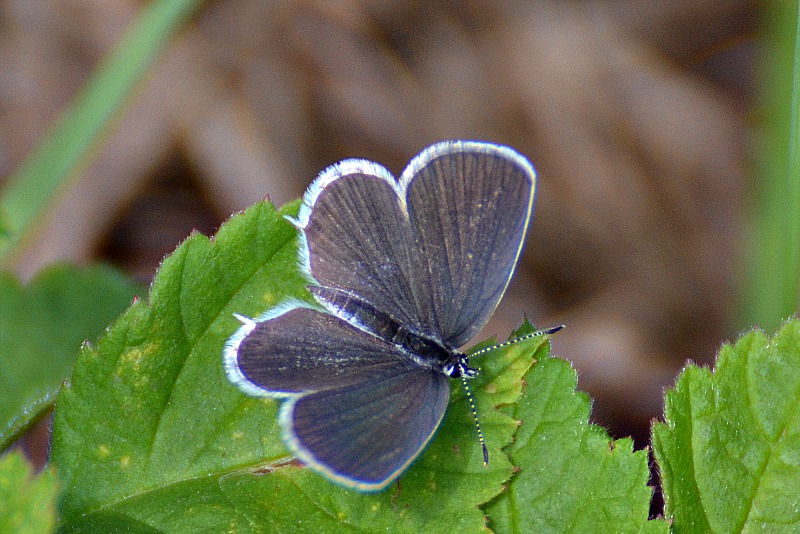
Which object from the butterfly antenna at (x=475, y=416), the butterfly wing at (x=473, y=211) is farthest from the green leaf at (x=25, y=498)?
the butterfly wing at (x=473, y=211)

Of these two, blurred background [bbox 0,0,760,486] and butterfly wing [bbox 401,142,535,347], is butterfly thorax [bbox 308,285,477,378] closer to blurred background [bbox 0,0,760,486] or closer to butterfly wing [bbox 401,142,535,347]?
butterfly wing [bbox 401,142,535,347]

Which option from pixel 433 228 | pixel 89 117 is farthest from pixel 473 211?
pixel 89 117

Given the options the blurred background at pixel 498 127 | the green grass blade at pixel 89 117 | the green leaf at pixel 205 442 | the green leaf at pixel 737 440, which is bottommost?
the green leaf at pixel 205 442

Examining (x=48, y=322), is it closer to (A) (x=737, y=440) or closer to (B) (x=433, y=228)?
(B) (x=433, y=228)

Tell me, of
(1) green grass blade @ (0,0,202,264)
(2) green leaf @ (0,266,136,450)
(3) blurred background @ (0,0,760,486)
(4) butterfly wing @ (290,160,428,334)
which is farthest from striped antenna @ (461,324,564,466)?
(1) green grass blade @ (0,0,202,264)

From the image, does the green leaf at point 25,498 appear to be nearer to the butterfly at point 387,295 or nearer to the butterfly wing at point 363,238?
the butterfly at point 387,295

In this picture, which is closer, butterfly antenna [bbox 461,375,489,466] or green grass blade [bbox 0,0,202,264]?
butterfly antenna [bbox 461,375,489,466]
